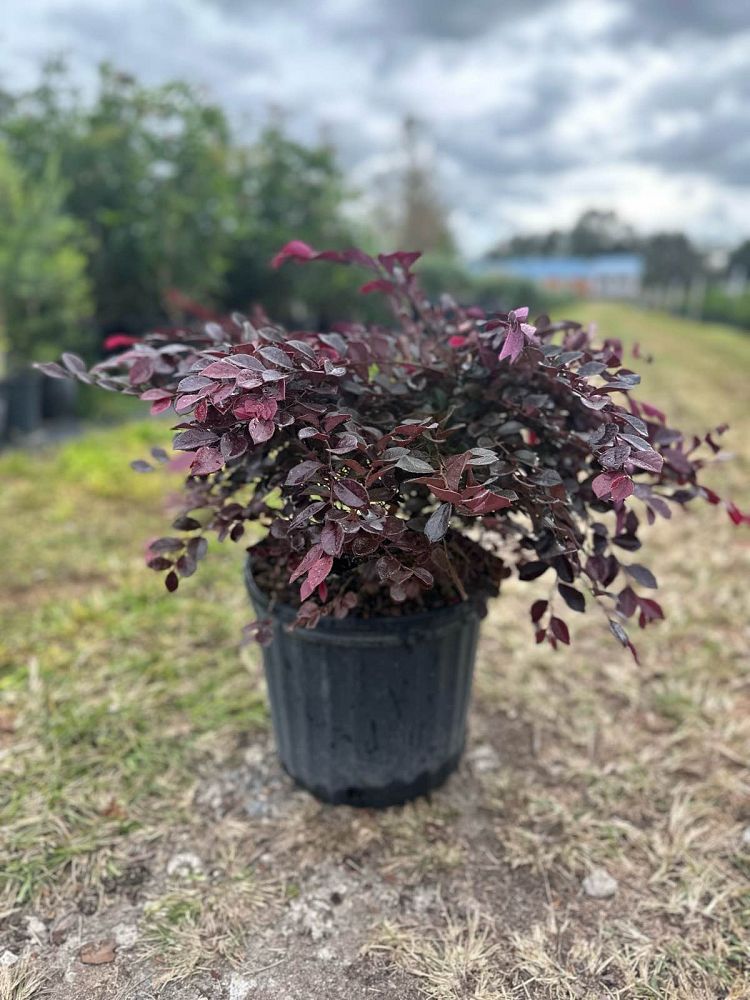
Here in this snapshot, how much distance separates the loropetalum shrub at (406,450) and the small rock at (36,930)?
78cm

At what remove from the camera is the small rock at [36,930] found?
1429 millimetres

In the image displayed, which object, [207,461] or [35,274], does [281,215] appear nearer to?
[35,274]

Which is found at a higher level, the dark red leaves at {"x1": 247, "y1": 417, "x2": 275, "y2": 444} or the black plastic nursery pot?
the dark red leaves at {"x1": 247, "y1": 417, "x2": 275, "y2": 444}

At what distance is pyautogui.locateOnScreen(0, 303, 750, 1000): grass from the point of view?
4.67ft

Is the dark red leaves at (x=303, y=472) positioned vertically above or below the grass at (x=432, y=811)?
above

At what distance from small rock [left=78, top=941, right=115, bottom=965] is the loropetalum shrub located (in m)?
0.76

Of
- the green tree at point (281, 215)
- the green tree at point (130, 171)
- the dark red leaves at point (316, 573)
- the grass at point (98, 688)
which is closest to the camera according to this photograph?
the dark red leaves at point (316, 573)

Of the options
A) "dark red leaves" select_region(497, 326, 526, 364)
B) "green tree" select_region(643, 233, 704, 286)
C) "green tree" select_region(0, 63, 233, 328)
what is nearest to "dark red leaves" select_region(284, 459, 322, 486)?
"dark red leaves" select_region(497, 326, 526, 364)

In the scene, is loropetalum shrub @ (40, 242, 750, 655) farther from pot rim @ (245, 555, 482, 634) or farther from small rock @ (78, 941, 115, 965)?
small rock @ (78, 941, 115, 965)

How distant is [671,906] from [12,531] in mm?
3136

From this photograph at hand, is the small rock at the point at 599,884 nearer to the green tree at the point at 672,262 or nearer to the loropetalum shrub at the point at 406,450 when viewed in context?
the loropetalum shrub at the point at 406,450

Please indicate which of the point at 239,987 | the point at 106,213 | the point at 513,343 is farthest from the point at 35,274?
the point at 239,987

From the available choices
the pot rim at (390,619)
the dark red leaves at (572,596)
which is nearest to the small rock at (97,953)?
the pot rim at (390,619)

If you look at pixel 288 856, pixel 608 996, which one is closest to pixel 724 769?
pixel 608 996
